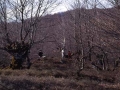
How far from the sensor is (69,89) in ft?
31.5

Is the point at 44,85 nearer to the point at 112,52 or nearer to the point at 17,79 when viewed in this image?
the point at 17,79

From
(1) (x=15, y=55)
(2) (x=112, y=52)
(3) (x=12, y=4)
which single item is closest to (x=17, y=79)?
(2) (x=112, y=52)

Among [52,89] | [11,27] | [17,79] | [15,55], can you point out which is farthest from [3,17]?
[52,89]

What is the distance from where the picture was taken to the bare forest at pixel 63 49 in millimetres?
10086

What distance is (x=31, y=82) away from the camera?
33.0 feet

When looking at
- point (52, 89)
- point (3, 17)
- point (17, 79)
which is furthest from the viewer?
point (3, 17)

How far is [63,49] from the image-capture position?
91.4 ft

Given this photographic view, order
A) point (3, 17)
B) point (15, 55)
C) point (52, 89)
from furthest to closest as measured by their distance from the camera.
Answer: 1. point (3, 17)
2. point (15, 55)
3. point (52, 89)

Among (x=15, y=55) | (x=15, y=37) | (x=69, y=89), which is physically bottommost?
(x=69, y=89)

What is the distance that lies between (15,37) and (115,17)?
367 inches

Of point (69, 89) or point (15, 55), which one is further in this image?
point (15, 55)

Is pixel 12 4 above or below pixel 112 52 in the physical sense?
above

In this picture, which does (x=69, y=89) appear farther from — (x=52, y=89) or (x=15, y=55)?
(x=15, y=55)

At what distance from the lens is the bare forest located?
10.1 metres
